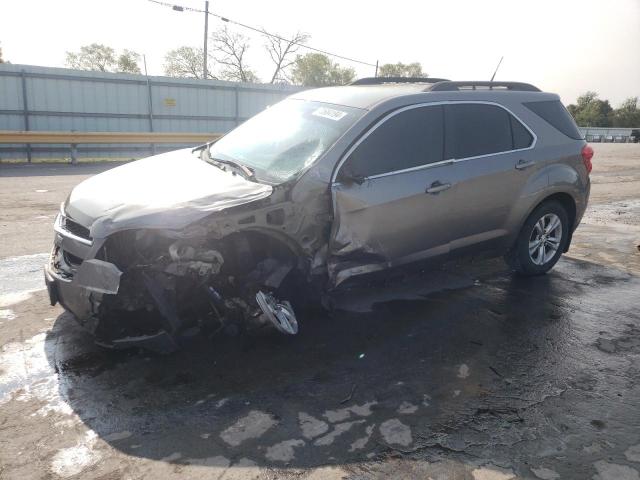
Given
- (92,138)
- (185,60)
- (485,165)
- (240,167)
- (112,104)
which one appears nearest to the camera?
(240,167)

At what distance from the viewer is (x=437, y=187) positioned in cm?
436

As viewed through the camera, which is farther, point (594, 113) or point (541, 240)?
point (594, 113)

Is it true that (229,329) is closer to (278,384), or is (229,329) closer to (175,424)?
(278,384)

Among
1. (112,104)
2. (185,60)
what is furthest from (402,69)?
(112,104)

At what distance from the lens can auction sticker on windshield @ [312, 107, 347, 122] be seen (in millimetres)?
4277

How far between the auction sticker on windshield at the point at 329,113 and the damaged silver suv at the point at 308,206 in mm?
20

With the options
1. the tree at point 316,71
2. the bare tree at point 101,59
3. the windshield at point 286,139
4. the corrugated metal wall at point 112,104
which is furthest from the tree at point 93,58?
the windshield at point 286,139

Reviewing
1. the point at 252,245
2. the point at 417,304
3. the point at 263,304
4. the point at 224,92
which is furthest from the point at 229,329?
the point at 224,92

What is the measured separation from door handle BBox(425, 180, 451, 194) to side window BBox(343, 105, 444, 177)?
0.69 ft

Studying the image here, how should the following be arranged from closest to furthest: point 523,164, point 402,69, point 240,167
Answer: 1. point 240,167
2. point 523,164
3. point 402,69

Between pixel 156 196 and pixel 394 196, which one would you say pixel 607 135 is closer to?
pixel 394 196

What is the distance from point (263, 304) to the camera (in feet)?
11.7

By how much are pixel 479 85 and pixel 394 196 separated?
1790mm

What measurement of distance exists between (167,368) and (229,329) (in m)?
0.50
